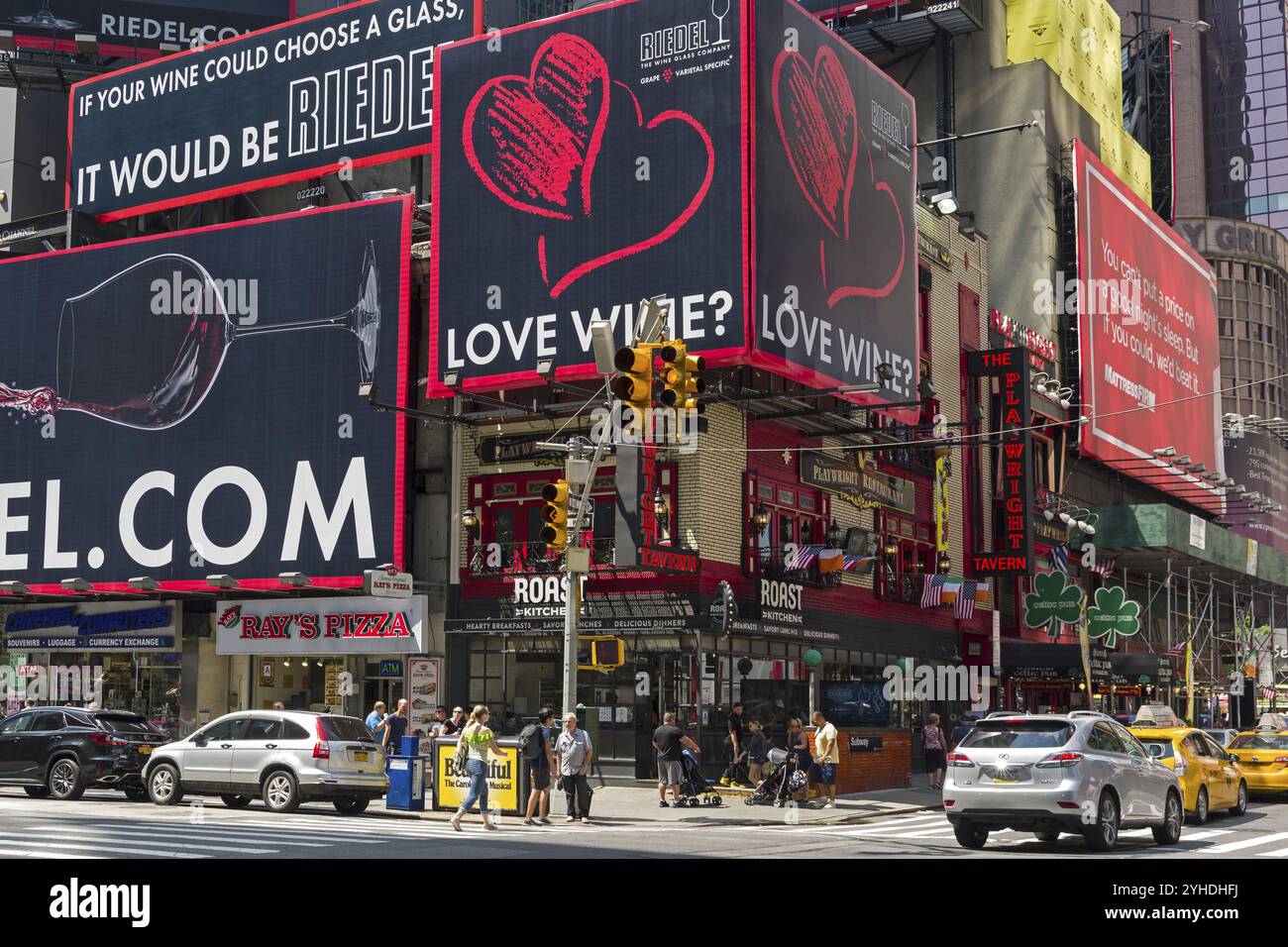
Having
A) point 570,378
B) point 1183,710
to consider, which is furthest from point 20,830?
point 1183,710

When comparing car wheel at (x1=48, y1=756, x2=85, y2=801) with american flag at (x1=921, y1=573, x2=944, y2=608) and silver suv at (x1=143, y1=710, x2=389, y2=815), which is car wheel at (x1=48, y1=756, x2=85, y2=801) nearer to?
silver suv at (x1=143, y1=710, x2=389, y2=815)

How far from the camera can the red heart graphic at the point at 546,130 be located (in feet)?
122

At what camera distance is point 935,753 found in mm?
34281

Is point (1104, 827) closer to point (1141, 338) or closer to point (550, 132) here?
point (550, 132)

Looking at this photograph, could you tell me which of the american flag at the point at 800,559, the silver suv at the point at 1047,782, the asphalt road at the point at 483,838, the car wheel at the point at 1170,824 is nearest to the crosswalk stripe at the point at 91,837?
the asphalt road at the point at 483,838

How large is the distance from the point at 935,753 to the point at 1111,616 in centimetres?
1915

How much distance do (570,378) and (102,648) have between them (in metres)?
16.9

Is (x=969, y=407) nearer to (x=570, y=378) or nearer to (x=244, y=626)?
(x=570, y=378)

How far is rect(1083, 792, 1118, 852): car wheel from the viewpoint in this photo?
63.9 ft

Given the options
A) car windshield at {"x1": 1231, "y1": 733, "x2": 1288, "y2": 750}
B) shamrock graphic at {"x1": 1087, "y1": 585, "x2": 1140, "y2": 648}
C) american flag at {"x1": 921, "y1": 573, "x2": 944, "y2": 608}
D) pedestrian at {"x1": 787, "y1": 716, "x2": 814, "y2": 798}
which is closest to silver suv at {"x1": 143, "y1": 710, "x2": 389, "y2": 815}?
pedestrian at {"x1": 787, "y1": 716, "x2": 814, "y2": 798}

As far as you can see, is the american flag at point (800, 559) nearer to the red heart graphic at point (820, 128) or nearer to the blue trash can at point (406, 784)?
the red heart graphic at point (820, 128)

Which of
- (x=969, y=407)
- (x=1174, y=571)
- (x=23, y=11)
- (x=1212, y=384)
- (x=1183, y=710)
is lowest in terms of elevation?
(x=1183, y=710)

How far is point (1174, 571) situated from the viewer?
64812 millimetres
